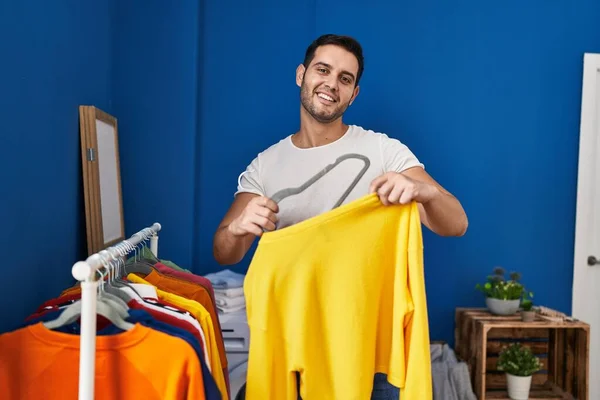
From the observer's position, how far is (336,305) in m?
1.53

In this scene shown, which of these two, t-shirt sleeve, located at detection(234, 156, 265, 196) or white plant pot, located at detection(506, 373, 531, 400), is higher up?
t-shirt sleeve, located at detection(234, 156, 265, 196)

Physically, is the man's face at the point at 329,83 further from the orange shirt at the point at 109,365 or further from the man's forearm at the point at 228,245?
the orange shirt at the point at 109,365

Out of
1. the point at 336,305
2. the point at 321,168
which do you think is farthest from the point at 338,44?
the point at 336,305

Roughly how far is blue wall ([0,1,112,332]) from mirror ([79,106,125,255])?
0.04 meters

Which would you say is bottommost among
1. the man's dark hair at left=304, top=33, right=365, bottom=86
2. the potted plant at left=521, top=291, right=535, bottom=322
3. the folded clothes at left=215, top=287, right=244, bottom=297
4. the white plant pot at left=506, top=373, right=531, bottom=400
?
the white plant pot at left=506, top=373, right=531, bottom=400

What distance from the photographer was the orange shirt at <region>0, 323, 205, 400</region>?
4.07 feet

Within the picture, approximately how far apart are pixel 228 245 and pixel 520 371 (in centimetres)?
169

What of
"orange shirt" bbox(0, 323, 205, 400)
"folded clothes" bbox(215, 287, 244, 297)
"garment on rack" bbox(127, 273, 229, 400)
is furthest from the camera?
"folded clothes" bbox(215, 287, 244, 297)

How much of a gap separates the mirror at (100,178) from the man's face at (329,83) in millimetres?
839

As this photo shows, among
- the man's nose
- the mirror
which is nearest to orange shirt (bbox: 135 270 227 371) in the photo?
the mirror

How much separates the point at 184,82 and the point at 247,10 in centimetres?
49

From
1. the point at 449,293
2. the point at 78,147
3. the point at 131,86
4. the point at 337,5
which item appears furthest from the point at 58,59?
the point at 449,293

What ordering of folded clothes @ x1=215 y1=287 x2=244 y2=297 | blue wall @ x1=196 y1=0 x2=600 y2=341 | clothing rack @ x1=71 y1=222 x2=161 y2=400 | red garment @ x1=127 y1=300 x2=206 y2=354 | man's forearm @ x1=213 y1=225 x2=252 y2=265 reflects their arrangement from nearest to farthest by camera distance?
clothing rack @ x1=71 y1=222 x2=161 y2=400, red garment @ x1=127 y1=300 x2=206 y2=354, man's forearm @ x1=213 y1=225 x2=252 y2=265, folded clothes @ x1=215 y1=287 x2=244 y2=297, blue wall @ x1=196 y1=0 x2=600 y2=341

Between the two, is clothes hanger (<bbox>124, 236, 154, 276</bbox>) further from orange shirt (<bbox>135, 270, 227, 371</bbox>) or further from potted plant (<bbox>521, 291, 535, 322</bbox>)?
potted plant (<bbox>521, 291, 535, 322</bbox>)
